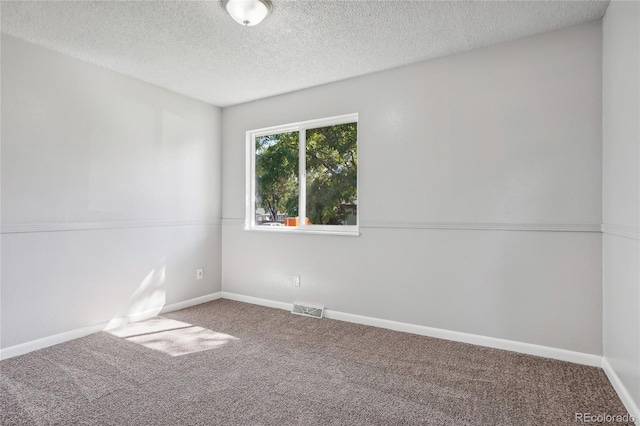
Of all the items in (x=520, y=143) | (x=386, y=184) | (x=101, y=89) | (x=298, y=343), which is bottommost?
(x=298, y=343)

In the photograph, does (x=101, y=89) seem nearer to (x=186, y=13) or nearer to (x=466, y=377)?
(x=186, y=13)

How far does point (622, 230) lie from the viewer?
1.94 m

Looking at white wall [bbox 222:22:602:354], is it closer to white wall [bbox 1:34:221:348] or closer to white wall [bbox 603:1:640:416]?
white wall [bbox 603:1:640:416]

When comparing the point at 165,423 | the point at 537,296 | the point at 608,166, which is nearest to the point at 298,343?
the point at 165,423

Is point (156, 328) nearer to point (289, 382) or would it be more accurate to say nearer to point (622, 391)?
→ point (289, 382)

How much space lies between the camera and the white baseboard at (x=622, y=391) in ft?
5.77

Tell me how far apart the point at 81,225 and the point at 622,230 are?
12.7ft

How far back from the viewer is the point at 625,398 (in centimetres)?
189

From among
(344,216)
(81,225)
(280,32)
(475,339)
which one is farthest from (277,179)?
(475,339)

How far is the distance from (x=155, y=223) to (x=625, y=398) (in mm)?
3857

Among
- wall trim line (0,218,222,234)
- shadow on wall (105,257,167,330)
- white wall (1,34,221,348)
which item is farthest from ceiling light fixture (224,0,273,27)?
shadow on wall (105,257,167,330)

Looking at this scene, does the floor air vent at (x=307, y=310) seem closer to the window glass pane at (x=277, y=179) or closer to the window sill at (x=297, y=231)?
the window sill at (x=297, y=231)

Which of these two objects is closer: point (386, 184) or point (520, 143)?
point (520, 143)

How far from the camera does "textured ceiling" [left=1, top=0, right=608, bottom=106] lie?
87.2 inches
